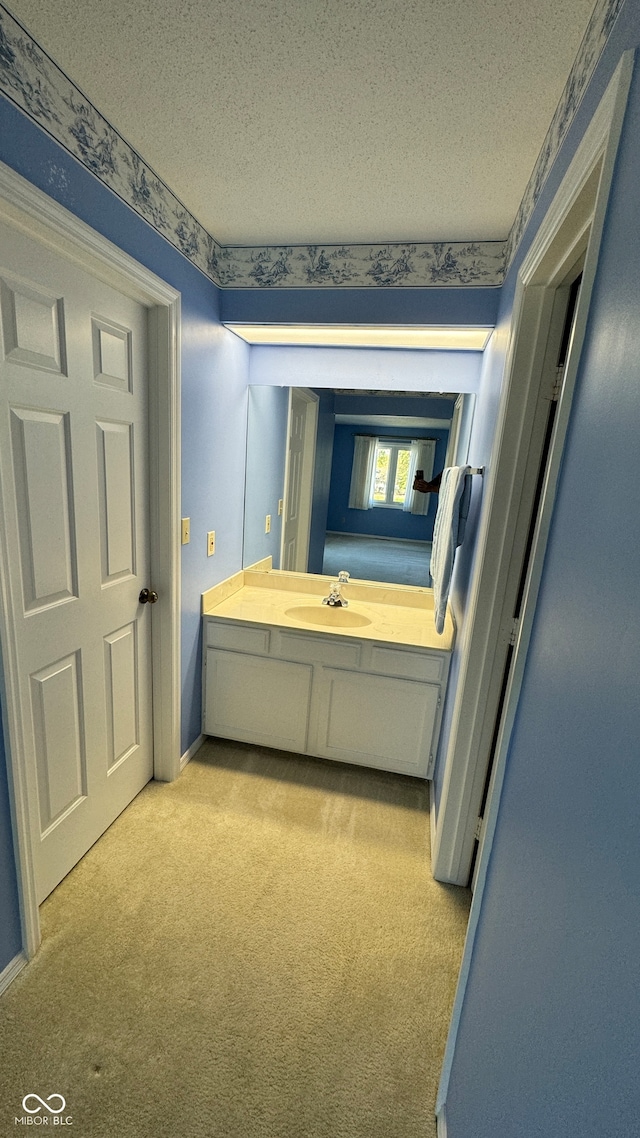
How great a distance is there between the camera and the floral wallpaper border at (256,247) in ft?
3.32

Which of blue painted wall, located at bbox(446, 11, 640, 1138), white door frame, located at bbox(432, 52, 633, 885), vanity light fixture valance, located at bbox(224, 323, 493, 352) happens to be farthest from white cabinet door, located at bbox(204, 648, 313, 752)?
vanity light fixture valance, located at bbox(224, 323, 493, 352)

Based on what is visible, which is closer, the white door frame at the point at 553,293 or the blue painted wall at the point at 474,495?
the white door frame at the point at 553,293

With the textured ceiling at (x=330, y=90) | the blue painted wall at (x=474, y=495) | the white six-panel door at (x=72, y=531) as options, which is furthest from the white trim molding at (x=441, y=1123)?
the textured ceiling at (x=330, y=90)

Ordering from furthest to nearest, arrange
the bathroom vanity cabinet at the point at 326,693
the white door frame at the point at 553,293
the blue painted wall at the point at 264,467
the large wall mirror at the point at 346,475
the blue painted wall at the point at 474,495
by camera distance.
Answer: the blue painted wall at the point at 264,467
the large wall mirror at the point at 346,475
the bathroom vanity cabinet at the point at 326,693
the blue painted wall at the point at 474,495
the white door frame at the point at 553,293

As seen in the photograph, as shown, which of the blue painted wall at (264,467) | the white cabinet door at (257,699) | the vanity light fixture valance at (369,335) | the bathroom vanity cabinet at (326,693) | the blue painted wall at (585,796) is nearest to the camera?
the blue painted wall at (585,796)

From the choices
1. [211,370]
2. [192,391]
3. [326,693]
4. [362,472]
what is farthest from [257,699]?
[211,370]

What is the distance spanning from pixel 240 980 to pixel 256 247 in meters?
2.69

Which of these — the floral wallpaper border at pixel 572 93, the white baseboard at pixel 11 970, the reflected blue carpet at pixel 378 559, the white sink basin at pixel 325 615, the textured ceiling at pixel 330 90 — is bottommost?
the white baseboard at pixel 11 970

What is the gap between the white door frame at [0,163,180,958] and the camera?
3.77ft

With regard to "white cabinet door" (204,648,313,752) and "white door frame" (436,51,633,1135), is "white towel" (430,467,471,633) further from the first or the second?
"white cabinet door" (204,648,313,752)

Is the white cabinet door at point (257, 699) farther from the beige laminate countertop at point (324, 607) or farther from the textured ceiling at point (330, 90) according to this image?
the textured ceiling at point (330, 90)

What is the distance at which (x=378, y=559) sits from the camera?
261 centimetres

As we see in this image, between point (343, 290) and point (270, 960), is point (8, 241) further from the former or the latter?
point (270, 960)

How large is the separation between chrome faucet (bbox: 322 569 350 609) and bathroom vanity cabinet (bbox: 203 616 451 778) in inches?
14.8
